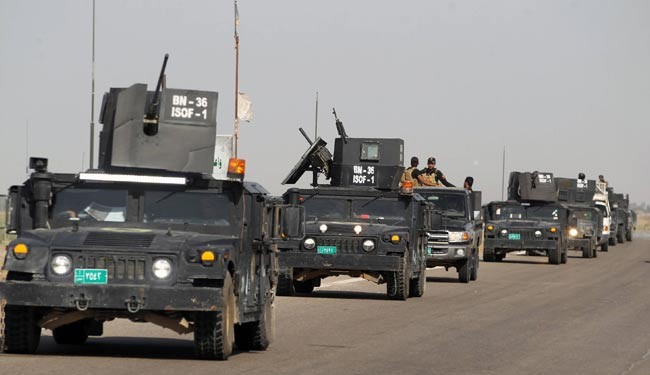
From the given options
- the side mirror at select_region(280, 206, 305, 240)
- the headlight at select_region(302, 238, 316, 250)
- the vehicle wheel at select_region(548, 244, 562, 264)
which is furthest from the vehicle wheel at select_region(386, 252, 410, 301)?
the vehicle wheel at select_region(548, 244, 562, 264)

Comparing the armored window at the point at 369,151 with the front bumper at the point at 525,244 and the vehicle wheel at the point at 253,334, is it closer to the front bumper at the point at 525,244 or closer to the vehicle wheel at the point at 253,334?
the vehicle wheel at the point at 253,334

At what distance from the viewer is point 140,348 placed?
15391 millimetres

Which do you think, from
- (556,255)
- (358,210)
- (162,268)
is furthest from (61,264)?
(556,255)

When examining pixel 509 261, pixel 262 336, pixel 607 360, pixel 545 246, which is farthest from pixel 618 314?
pixel 509 261

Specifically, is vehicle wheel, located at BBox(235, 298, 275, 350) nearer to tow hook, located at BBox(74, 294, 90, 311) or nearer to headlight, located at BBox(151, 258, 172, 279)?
headlight, located at BBox(151, 258, 172, 279)

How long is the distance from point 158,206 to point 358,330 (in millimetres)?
4726

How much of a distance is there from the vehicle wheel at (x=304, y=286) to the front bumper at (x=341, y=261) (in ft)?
4.79

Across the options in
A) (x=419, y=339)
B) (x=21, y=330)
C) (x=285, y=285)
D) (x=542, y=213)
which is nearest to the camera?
(x=21, y=330)

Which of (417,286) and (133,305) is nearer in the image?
(133,305)

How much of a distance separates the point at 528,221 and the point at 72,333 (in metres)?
30.1

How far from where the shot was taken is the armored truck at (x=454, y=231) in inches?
1253

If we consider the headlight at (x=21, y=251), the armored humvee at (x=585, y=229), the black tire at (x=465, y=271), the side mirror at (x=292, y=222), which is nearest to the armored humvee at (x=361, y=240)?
the black tire at (x=465, y=271)

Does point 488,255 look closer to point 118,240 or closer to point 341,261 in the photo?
point 341,261

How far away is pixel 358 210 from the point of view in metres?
25.5
